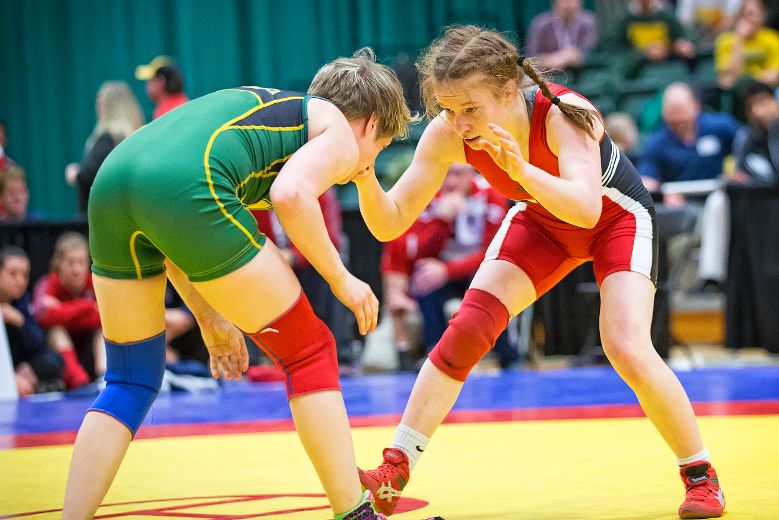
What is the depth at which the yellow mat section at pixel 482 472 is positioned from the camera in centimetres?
303

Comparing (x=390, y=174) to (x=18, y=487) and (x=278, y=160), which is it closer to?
(x=18, y=487)

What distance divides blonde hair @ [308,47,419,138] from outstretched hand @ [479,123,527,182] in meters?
0.23

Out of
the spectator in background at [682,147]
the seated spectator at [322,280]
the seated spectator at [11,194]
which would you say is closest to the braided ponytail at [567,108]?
the seated spectator at [322,280]

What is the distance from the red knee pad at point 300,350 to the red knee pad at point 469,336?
0.68 metres

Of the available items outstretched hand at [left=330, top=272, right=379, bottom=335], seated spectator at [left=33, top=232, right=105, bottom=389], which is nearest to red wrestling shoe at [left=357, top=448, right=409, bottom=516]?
outstretched hand at [left=330, top=272, right=379, bottom=335]

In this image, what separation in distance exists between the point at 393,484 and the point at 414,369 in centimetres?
398

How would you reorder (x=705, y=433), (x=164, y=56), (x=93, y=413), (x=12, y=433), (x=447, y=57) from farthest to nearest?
(x=164, y=56) < (x=12, y=433) < (x=705, y=433) < (x=447, y=57) < (x=93, y=413)

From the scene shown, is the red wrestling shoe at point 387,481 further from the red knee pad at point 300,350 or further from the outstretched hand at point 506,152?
the outstretched hand at point 506,152

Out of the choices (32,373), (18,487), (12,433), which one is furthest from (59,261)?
(18,487)

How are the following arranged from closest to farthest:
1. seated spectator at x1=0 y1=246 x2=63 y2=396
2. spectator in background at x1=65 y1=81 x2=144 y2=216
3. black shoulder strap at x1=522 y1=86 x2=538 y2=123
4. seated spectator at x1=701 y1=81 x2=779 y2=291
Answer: black shoulder strap at x1=522 y1=86 x2=538 y2=123 < seated spectator at x1=0 y1=246 x2=63 y2=396 < seated spectator at x1=701 y1=81 x2=779 y2=291 < spectator in background at x1=65 y1=81 x2=144 y2=216

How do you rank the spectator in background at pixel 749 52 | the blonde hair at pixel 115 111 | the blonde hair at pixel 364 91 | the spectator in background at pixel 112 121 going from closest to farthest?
the blonde hair at pixel 364 91 < the spectator in background at pixel 112 121 < the blonde hair at pixel 115 111 < the spectator in background at pixel 749 52

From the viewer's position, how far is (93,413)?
106 inches

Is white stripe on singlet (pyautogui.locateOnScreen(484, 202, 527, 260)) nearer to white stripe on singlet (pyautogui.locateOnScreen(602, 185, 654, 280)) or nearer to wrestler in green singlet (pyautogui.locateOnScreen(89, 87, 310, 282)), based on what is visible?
white stripe on singlet (pyautogui.locateOnScreen(602, 185, 654, 280))

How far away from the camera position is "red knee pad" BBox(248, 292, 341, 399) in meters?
2.58
